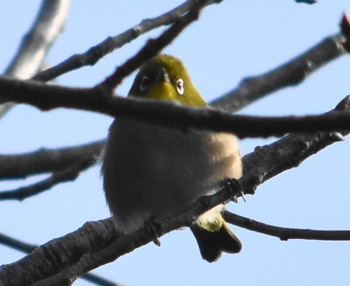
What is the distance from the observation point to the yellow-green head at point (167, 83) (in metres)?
5.20

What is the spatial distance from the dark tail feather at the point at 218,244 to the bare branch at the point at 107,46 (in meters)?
2.39

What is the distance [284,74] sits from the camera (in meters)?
4.16

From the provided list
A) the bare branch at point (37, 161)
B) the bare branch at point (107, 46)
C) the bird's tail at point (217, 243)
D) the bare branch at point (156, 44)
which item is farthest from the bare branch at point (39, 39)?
the bare branch at point (156, 44)

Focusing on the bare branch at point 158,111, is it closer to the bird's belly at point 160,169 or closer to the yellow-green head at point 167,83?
the bird's belly at point 160,169

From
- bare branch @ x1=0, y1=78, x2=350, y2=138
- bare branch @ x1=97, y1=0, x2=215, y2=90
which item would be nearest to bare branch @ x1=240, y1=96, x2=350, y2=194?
bare branch @ x1=97, y1=0, x2=215, y2=90

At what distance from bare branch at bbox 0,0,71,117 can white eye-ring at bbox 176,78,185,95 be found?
0.97 meters

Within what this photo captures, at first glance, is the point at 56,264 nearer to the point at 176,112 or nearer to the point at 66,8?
the point at 176,112

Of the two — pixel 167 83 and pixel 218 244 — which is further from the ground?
pixel 167 83

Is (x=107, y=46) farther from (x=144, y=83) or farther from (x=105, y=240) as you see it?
(x=144, y=83)

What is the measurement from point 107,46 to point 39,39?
2.40 m

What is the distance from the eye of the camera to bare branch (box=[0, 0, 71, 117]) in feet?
17.0

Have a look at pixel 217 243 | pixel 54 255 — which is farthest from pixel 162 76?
pixel 54 255

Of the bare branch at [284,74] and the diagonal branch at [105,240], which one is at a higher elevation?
the bare branch at [284,74]

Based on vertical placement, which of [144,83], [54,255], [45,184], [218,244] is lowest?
[218,244]
